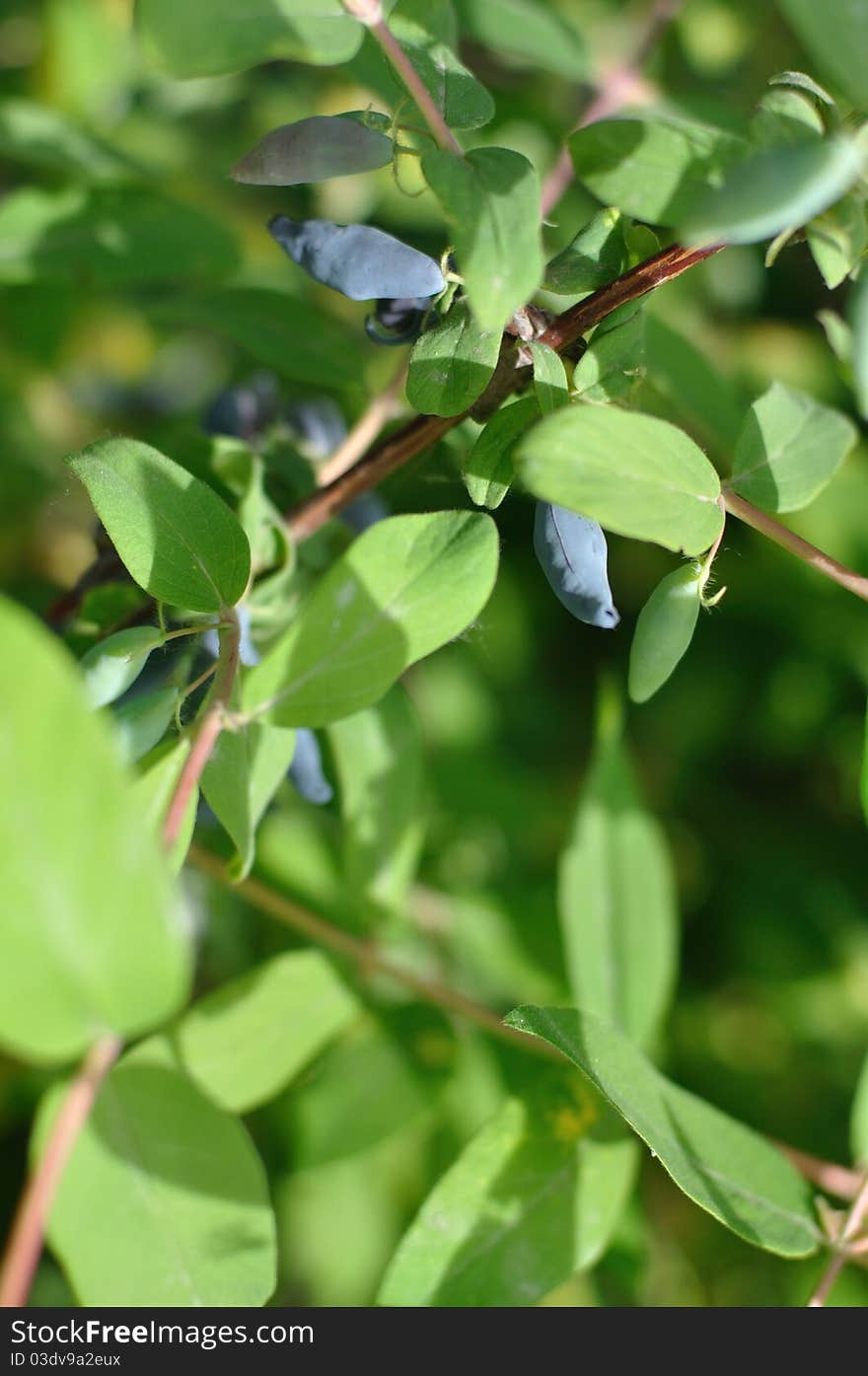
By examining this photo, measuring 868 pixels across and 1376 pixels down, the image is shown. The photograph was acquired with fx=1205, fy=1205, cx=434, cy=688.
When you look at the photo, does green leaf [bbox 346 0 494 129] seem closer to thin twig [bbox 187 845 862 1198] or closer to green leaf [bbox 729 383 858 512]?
green leaf [bbox 729 383 858 512]

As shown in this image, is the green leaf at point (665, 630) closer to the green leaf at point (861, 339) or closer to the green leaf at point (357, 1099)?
the green leaf at point (861, 339)

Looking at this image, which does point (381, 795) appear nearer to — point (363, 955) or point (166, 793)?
point (363, 955)

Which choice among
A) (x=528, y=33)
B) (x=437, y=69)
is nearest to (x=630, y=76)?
(x=528, y=33)

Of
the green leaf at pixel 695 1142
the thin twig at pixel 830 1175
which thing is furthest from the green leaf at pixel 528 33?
the thin twig at pixel 830 1175
